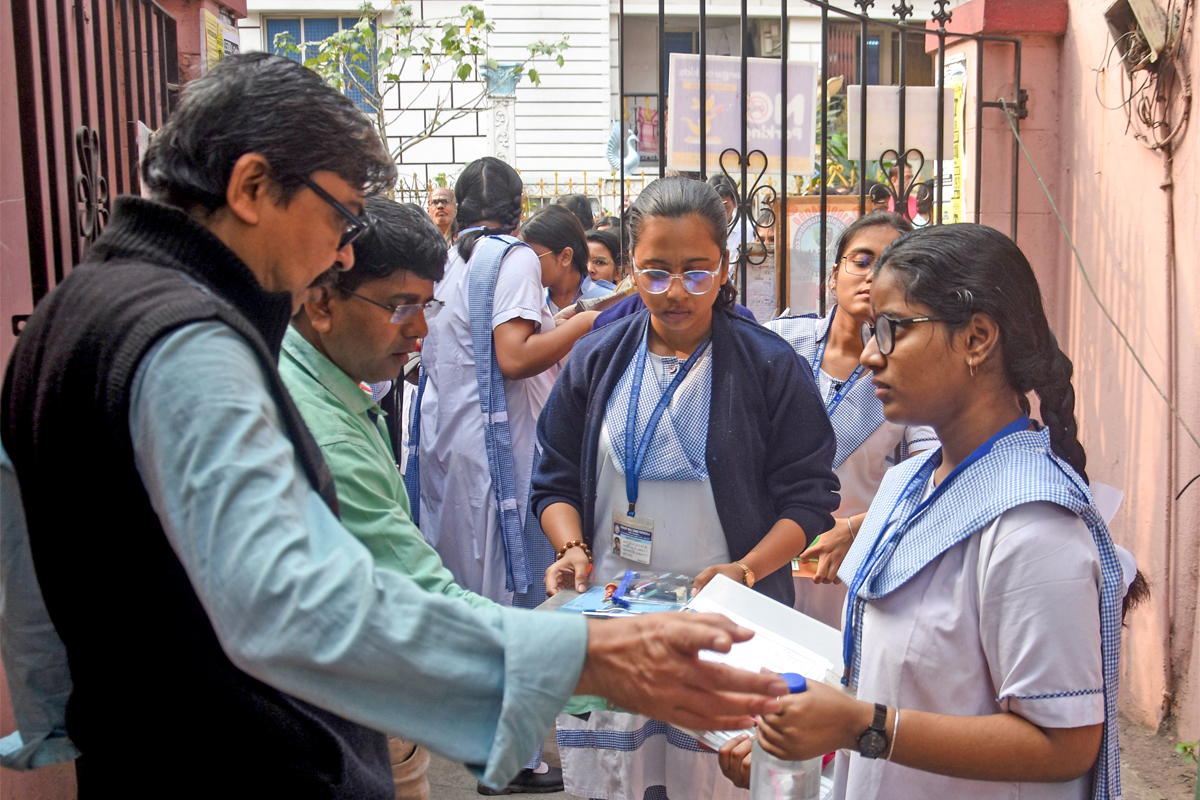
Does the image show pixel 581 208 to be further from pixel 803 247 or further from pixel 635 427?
pixel 635 427

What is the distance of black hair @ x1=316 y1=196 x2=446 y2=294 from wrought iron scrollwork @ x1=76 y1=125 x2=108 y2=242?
1.17 meters

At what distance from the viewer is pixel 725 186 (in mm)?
4031

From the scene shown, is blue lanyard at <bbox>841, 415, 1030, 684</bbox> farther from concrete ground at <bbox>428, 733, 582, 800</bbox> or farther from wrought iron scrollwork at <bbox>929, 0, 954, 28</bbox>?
wrought iron scrollwork at <bbox>929, 0, 954, 28</bbox>

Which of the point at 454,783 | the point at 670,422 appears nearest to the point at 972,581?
the point at 670,422

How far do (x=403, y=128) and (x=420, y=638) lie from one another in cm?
1802

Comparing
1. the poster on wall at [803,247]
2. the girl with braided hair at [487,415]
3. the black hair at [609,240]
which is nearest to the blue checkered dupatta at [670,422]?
the girl with braided hair at [487,415]

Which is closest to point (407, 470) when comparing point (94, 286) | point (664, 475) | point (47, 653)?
point (664, 475)

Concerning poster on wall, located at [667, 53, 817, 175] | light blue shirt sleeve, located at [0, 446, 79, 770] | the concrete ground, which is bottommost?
the concrete ground

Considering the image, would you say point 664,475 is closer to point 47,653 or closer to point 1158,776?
point 47,653

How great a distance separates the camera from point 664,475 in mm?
2520

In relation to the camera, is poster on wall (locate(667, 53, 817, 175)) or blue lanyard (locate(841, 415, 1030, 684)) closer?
blue lanyard (locate(841, 415, 1030, 684))

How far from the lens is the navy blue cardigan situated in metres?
2.50

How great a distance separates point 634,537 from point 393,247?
1.00 metres

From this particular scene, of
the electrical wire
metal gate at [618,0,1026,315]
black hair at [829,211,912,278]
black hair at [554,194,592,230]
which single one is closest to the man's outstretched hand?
black hair at [829,211,912,278]
